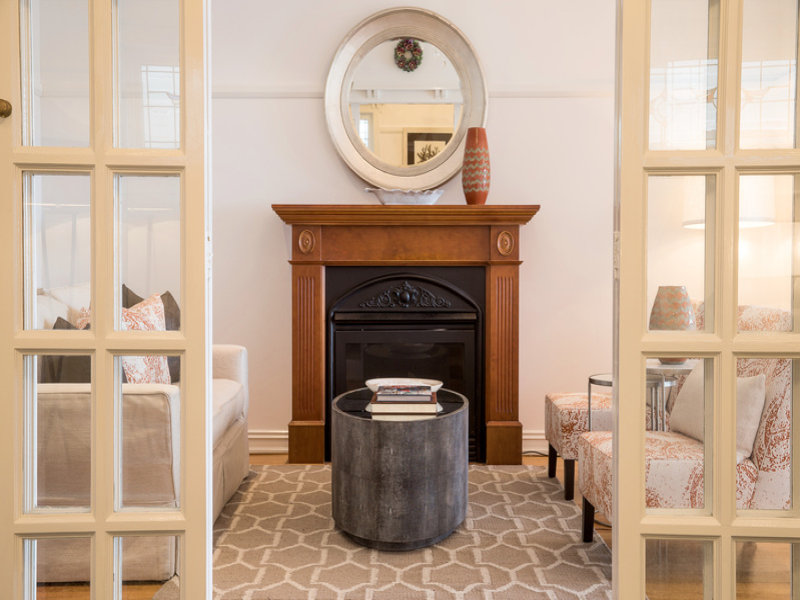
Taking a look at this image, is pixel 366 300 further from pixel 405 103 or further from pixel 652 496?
pixel 652 496

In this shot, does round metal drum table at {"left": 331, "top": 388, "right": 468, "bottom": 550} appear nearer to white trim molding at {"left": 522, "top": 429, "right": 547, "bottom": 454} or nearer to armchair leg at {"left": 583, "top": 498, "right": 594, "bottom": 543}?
armchair leg at {"left": 583, "top": 498, "right": 594, "bottom": 543}

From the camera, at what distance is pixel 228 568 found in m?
2.11

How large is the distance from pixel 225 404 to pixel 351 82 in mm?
2034

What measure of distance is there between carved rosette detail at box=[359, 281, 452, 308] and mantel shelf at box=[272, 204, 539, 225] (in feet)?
1.25

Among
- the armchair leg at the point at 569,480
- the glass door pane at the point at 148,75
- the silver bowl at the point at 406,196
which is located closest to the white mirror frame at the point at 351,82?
the silver bowl at the point at 406,196

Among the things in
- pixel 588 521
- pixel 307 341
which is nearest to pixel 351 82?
pixel 307 341

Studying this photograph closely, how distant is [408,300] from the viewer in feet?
11.3

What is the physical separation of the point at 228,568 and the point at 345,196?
7.21ft

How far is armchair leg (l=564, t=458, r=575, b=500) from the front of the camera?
2742 millimetres

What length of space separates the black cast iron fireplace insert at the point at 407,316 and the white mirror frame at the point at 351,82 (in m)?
0.58

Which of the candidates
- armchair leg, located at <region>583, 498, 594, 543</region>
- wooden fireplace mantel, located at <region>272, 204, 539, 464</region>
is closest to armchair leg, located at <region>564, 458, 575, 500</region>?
armchair leg, located at <region>583, 498, 594, 543</region>

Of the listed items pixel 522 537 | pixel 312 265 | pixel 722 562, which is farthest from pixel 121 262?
pixel 312 265

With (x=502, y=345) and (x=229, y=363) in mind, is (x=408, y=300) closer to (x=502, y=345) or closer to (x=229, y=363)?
Answer: (x=502, y=345)

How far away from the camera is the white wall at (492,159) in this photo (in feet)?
11.7
